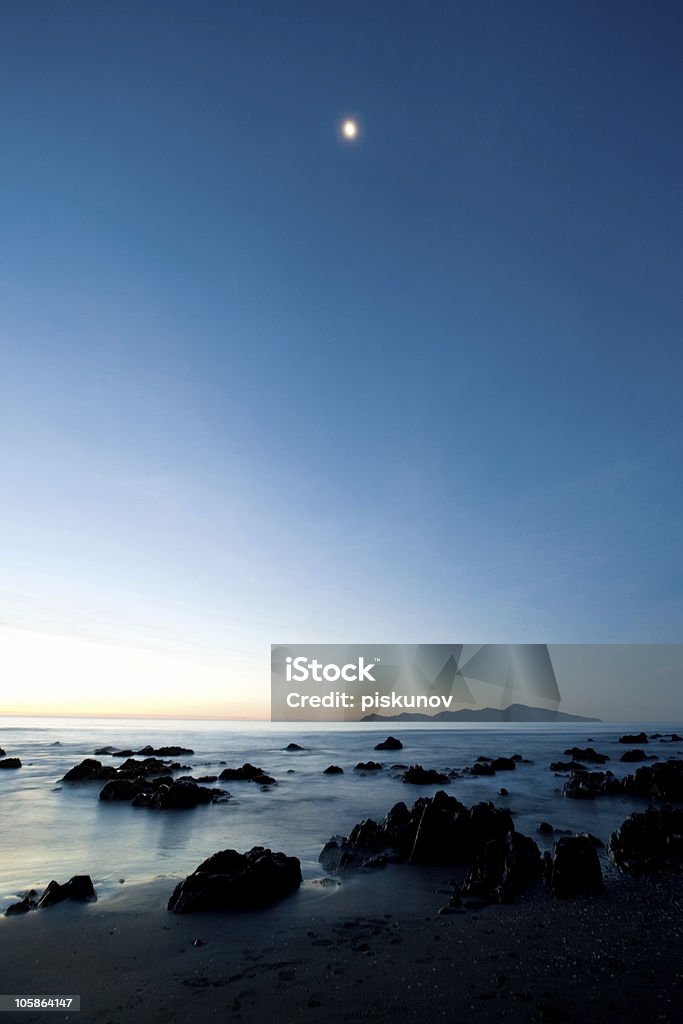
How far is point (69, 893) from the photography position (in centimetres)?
1000

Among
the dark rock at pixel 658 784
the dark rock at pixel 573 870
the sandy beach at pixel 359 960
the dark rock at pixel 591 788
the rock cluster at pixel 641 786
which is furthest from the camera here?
the dark rock at pixel 591 788

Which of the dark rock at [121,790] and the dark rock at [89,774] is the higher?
the dark rock at [121,790]

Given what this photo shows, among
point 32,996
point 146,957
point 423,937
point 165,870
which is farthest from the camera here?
point 165,870

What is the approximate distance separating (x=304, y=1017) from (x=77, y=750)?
55500 millimetres

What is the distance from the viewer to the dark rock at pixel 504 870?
32.9 feet

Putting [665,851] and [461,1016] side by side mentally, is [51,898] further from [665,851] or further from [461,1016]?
[665,851]

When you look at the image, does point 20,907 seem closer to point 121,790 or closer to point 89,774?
point 121,790

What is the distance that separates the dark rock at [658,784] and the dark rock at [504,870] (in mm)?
14662

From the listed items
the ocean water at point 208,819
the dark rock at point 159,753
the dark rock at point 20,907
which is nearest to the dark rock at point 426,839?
the ocean water at point 208,819

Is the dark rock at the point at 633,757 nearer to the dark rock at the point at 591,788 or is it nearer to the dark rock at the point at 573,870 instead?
the dark rock at the point at 591,788

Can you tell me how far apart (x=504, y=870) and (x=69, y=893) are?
8.73 metres

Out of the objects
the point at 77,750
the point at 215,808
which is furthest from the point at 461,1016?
the point at 77,750

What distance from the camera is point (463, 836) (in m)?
13.0

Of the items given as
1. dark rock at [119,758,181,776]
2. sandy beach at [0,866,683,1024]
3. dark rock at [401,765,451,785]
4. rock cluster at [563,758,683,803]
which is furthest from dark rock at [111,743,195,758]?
sandy beach at [0,866,683,1024]
